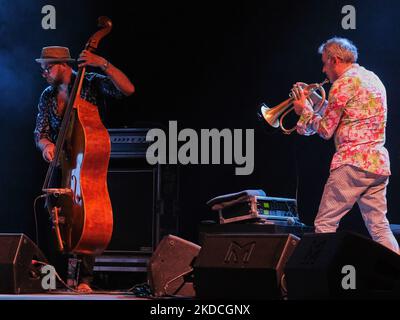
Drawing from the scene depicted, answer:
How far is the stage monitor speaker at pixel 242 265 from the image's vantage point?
4.25 m

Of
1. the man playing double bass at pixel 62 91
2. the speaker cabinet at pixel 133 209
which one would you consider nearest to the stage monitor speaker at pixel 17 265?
the man playing double bass at pixel 62 91

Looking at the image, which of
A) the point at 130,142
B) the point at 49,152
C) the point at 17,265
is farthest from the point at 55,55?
the point at 17,265

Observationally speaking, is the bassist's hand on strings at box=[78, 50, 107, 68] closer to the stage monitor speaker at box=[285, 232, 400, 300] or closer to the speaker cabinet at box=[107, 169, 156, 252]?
the speaker cabinet at box=[107, 169, 156, 252]

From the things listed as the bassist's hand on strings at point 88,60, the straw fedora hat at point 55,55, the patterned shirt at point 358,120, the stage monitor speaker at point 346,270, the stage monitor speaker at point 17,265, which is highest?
the straw fedora hat at point 55,55

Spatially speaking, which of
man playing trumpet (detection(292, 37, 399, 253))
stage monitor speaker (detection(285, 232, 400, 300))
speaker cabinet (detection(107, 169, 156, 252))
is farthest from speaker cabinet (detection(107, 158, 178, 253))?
stage monitor speaker (detection(285, 232, 400, 300))

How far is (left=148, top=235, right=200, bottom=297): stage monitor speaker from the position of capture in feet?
16.2

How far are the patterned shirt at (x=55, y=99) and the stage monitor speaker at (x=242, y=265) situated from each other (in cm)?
142

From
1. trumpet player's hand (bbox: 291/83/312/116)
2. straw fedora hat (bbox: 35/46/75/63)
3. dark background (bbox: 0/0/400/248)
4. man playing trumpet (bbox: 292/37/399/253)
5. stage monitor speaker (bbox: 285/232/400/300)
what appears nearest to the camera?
stage monitor speaker (bbox: 285/232/400/300)

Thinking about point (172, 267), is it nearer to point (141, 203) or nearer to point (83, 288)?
point (83, 288)

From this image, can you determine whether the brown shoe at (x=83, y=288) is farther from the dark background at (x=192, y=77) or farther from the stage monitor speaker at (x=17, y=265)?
the dark background at (x=192, y=77)

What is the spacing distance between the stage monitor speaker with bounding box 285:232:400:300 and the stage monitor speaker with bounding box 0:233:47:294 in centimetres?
194

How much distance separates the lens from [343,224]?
22.5 feet

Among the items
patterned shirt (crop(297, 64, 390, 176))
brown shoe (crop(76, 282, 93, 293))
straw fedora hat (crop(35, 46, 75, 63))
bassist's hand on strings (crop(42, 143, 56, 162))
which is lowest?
brown shoe (crop(76, 282, 93, 293))
